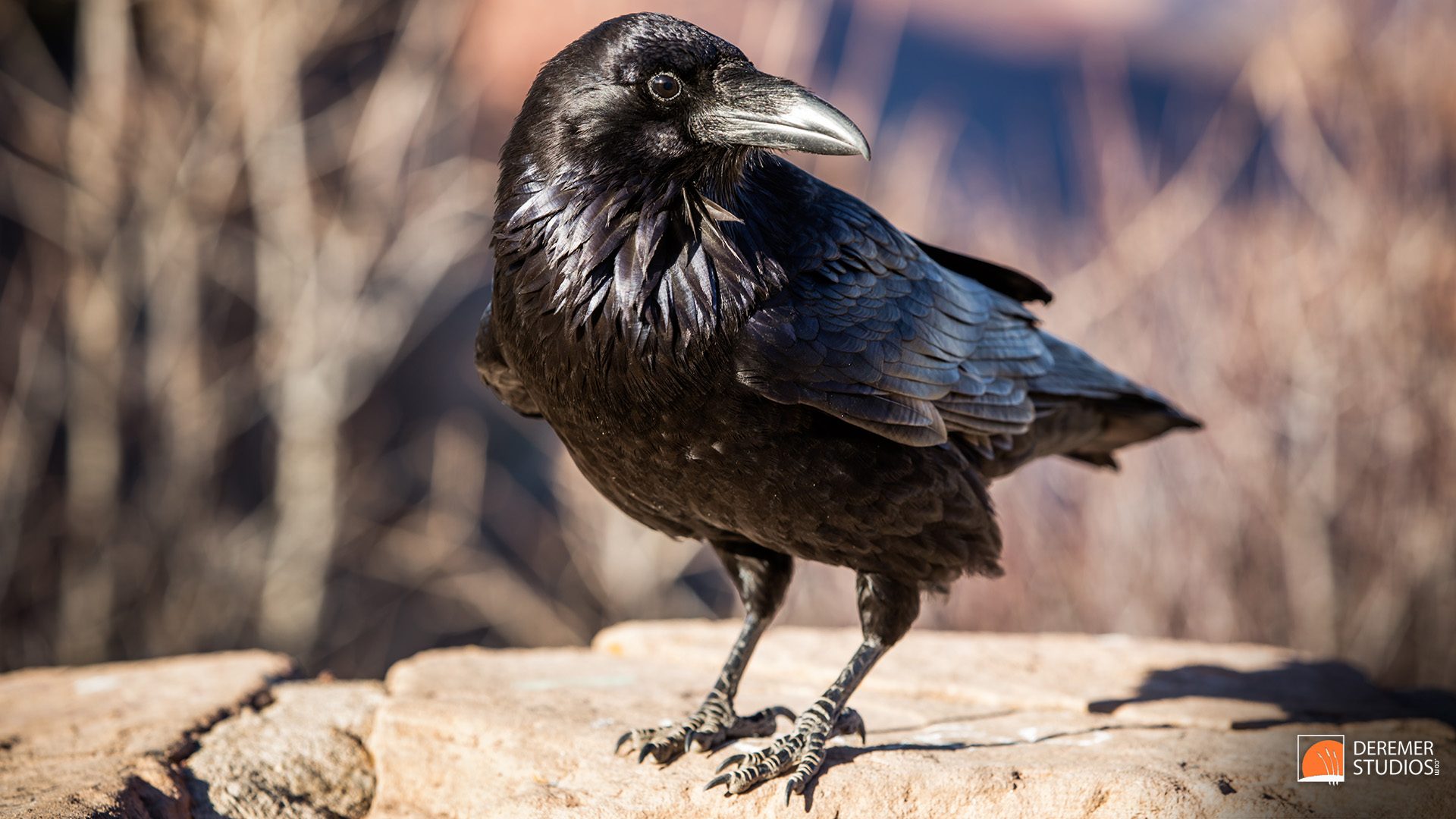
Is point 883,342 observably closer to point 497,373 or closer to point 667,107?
point 667,107

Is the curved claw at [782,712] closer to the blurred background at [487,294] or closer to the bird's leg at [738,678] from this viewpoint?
the bird's leg at [738,678]

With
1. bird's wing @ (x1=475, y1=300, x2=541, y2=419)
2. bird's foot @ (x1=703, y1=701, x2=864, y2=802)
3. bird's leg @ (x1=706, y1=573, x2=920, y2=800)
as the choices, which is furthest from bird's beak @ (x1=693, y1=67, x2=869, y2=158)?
bird's foot @ (x1=703, y1=701, x2=864, y2=802)

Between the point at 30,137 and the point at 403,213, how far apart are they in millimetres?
2483

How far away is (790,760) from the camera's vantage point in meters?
3.09

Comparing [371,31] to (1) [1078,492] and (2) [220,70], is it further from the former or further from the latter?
(1) [1078,492]

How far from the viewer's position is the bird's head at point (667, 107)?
275cm

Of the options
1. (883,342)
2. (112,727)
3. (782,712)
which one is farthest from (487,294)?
(883,342)

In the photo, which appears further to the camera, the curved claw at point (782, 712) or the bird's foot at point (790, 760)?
the curved claw at point (782, 712)

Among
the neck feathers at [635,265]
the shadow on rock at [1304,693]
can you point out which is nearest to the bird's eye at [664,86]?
the neck feathers at [635,265]

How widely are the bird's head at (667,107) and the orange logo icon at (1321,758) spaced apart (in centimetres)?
206

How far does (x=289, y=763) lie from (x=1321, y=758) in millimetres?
3022

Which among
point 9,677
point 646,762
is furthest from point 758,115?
point 9,677

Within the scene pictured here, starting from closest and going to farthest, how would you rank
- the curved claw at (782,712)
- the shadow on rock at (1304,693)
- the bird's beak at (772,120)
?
the bird's beak at (772,120)
the curved claw at (782,712)
the shadow on rock at (1304,693)

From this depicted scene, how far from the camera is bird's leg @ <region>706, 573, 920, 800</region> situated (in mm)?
3037
